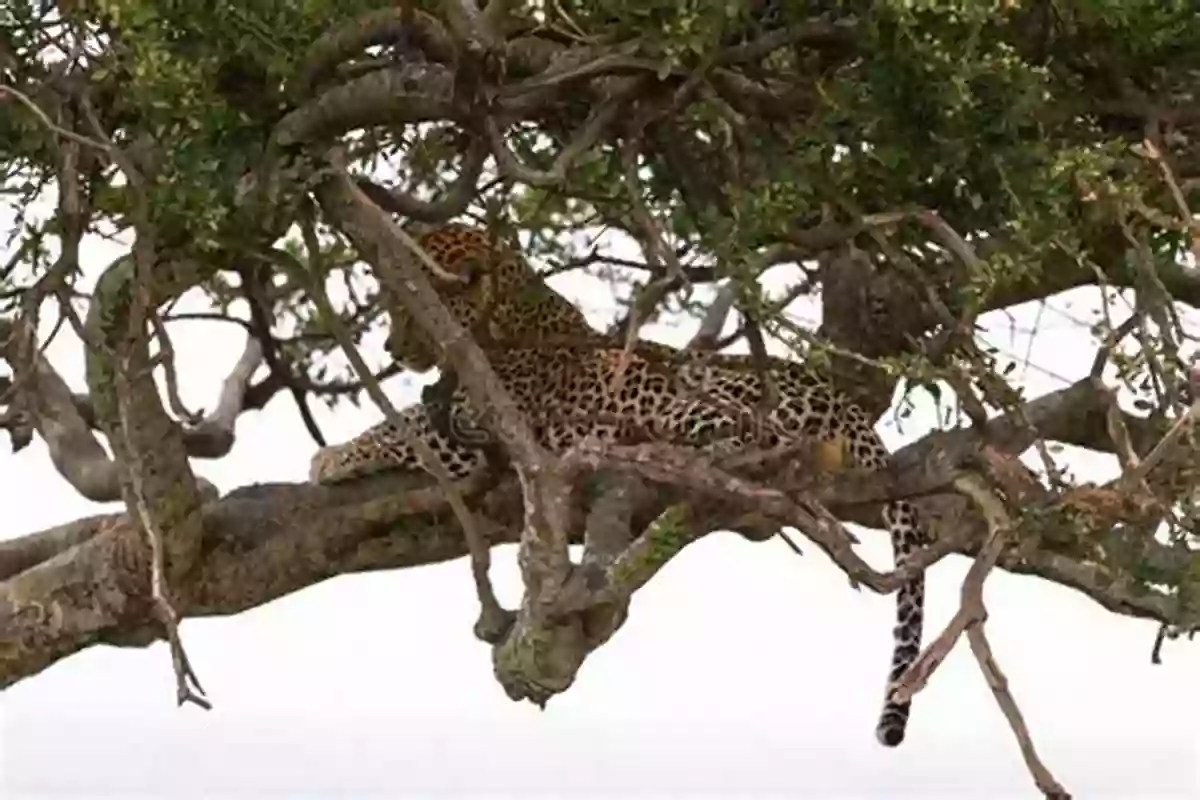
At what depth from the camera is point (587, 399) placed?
7.51ft

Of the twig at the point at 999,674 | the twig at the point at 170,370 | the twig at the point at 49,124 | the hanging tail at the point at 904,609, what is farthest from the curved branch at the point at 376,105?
the hanging tail at the point at 904,609

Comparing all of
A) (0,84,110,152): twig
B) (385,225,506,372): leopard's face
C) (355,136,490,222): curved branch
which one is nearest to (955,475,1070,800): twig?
(355,136,490,222): curved branch

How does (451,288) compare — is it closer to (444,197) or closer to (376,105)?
(444,197)

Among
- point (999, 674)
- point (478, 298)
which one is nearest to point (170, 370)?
point (478, 298)

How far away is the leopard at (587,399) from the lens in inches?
79.5

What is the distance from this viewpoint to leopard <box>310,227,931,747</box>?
202 cm

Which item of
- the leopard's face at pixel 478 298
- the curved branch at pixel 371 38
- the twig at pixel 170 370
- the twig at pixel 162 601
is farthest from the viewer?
the leopard's face at pixel 478 298

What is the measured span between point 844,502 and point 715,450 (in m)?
0.12

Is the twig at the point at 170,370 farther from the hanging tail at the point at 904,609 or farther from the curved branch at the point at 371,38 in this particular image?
the hanging tail at the point at 904,609

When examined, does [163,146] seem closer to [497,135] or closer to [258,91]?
[258,91]

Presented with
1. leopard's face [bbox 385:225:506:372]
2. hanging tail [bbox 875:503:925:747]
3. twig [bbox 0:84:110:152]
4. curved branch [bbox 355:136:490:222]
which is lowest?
hanging tail [bbox 875:503:925:747]

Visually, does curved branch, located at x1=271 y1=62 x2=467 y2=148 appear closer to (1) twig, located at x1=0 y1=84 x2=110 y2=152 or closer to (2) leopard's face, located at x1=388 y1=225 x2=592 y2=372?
(1) twig, located at x1=0 y1=84 x2=110 y2=152

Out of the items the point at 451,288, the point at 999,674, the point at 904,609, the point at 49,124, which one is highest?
the point at 451,288

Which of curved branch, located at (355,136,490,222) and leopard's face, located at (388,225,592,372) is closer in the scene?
curved branch, located at (355,136,490,222)
